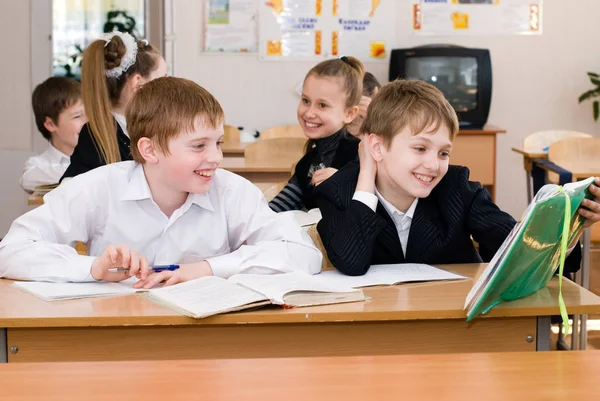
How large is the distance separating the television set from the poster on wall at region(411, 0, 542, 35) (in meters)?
0.53

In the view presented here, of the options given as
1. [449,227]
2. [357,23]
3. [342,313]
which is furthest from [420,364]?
[357,23]

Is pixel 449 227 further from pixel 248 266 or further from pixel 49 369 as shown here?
pixel 49 369

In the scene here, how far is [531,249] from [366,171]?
0.71 metres

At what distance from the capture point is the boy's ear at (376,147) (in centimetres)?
233

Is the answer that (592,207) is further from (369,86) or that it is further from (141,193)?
(369,86)

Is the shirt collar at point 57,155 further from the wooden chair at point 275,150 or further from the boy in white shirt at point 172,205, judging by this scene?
the boy in white shirt at point 172,205

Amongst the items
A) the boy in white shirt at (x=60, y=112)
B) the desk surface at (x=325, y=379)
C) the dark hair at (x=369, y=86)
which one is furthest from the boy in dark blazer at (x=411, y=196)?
the boy in white shirt at (x=60, y=112)

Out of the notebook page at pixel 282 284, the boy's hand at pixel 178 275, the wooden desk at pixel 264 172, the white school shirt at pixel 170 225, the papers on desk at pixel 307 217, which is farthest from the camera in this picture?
the wooden desk at pixel 264 172

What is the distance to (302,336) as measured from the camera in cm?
172

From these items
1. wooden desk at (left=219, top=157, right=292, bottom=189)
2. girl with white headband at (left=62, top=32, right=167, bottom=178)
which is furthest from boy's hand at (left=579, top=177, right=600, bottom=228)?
wooden desk at (left=219, top=157, right=292, bottom=189)

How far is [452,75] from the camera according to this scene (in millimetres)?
6410

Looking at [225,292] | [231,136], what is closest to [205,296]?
[225,292]

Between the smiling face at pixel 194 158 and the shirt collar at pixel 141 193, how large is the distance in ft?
0.13

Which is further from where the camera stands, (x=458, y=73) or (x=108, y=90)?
(x=458, y=73)
